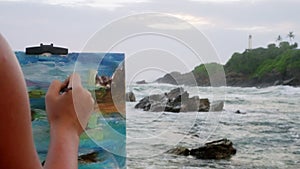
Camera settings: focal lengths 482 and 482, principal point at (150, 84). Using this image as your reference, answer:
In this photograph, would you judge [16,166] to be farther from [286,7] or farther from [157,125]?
[286,7]

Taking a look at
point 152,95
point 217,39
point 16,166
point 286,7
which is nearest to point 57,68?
point 152,95

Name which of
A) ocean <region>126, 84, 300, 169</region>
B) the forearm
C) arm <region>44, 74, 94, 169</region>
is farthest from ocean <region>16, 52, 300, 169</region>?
the forearm

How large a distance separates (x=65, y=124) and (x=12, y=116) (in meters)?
0.37

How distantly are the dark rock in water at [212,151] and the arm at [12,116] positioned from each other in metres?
1.21

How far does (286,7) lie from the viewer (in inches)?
60.2

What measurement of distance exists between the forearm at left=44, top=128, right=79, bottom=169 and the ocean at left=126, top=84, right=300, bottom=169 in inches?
33.9

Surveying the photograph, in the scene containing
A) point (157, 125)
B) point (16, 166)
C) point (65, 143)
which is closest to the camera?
point (16, 166)

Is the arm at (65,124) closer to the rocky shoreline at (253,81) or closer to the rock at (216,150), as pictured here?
the rocky shoreline at (253,81)

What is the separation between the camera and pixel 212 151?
1.46 meters

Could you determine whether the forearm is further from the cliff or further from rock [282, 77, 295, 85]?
rock [282, 77, 295, 85]

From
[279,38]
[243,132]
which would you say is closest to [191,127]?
[243,132]

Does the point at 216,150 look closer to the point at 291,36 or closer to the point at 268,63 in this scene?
the point at 268,63

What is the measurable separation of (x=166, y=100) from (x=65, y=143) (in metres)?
0.93

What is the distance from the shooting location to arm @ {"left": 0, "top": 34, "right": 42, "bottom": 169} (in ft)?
0.84
